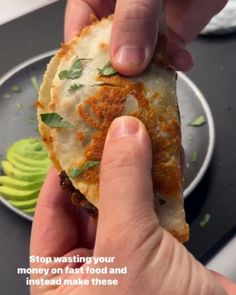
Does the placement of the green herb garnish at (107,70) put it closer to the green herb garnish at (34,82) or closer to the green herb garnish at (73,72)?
the green herb garnish at (73,72)

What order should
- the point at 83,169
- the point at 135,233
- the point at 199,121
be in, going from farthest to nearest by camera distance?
1. the point at 199,121
2. the point at 83,169
3. the point at 135,233

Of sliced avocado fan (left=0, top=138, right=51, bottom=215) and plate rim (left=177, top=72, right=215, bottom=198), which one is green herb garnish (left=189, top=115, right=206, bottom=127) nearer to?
plate rim (left=177, top=72, right=215, bottom=198)

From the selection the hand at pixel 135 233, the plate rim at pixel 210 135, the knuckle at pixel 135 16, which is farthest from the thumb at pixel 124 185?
the plate rim at pixel 210 135

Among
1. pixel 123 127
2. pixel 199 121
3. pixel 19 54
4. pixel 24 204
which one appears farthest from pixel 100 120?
pixel 19 54

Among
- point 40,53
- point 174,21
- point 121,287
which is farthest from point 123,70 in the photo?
point 40,53

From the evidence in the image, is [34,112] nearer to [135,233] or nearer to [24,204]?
[24,204]
